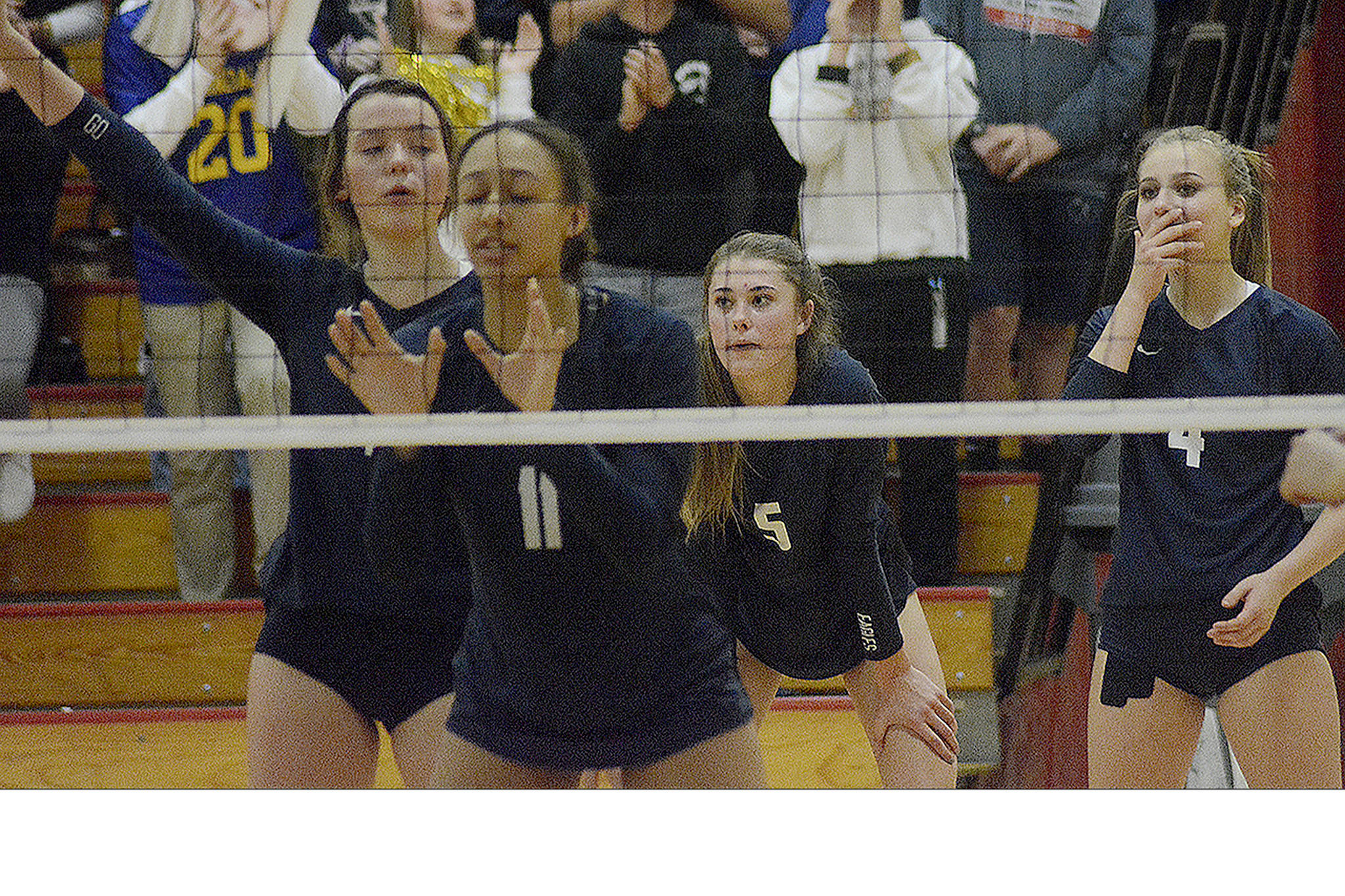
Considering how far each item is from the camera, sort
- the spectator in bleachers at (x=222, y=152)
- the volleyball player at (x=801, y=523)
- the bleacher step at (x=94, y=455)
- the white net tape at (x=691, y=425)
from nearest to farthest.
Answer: the white net tape at (x=691, y=425)
the volleyball player at (x=801, y=523)
the spectator in bleachers at (x=222, y=152)
the bleacher step at (x=94, y=455)

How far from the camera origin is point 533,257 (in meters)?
2.02

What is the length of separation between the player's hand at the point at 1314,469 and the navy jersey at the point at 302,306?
1210mm

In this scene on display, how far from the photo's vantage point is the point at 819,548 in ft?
6.66

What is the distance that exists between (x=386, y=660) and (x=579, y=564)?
1.06 feet

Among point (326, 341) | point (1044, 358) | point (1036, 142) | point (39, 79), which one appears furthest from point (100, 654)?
point (1036, 142)

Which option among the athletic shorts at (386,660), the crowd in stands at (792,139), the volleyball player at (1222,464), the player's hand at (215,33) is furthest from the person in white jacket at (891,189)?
the player's hand at (215,33)

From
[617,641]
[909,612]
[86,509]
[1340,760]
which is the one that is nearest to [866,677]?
[909,612]

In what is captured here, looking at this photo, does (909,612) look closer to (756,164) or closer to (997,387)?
(997,387)

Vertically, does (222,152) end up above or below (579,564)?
above

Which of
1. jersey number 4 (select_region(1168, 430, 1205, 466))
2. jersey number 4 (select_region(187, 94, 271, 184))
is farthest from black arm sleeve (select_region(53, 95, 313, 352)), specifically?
jersey number 4 (select_region(1168, 430, 1205, 466))

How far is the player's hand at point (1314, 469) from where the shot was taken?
1969mm

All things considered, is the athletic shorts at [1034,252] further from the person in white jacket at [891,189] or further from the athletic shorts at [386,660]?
the athletic shorts at [386,660]

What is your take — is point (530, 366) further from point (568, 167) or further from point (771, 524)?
point (771, 524)

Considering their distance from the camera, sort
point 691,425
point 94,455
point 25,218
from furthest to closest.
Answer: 1. point 94,455
2. point 25,218
3. point 691,425
